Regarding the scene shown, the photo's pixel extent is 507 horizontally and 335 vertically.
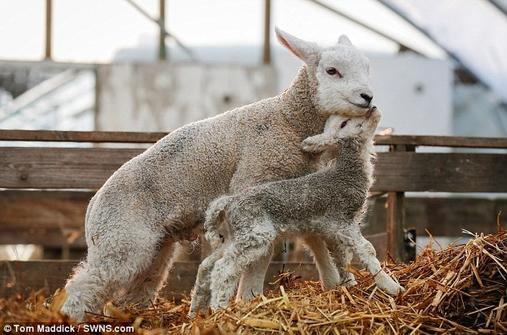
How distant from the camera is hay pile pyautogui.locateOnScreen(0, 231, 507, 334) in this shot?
4199 mm

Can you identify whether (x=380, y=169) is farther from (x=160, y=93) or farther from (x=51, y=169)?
(x=160, y=93)

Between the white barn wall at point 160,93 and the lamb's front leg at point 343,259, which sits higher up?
the white barn wall at point 160,93

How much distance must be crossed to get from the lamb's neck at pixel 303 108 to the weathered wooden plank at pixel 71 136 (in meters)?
1.37

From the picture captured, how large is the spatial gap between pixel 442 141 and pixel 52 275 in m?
2.58

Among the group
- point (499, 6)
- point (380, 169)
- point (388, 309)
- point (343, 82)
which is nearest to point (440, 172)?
point (380, 169)

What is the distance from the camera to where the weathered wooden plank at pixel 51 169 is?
6.20m

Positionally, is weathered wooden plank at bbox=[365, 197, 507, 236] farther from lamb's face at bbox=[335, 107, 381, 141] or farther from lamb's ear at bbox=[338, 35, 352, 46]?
lamb's face at bbox=[335, 107, 381, 141]

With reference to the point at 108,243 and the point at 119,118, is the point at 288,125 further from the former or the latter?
the point at 119,118

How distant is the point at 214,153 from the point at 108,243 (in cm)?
68

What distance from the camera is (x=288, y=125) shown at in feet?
16.5

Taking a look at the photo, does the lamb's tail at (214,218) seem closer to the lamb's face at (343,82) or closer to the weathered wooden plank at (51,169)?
the lamb's face at (343,82)

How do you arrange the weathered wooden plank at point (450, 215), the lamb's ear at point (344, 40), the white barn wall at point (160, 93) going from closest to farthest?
the lamb's ear at point (344, 40) → the weathered wooden plank at point (450, 215) → the white barn wall at point (160, 93)

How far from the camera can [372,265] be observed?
15.2ft

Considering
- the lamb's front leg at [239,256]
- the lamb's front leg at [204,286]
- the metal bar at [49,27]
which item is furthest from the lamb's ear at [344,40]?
the metal bar at [49,27]
